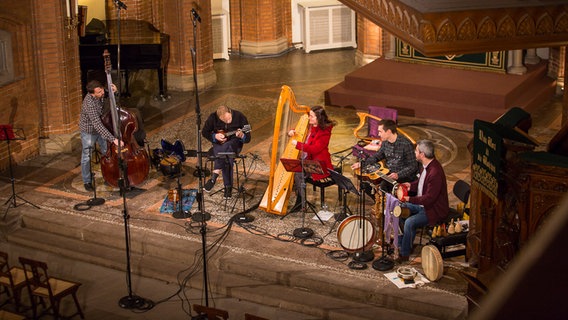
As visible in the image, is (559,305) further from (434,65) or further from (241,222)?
(434,65)

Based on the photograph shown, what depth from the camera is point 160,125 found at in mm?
13805

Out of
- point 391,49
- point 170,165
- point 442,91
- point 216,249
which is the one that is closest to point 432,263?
point 216,249

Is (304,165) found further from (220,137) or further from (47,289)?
(47,289)

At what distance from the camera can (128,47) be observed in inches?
562

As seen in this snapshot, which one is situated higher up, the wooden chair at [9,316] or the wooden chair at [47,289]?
the wooden chair at [9,316]

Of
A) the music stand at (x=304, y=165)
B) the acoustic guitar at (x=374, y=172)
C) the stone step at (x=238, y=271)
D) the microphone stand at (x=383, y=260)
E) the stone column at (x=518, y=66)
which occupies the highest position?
the stone column at (x=518, y=66)

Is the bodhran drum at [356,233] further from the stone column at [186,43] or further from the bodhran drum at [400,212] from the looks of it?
the stone column at [186,43]

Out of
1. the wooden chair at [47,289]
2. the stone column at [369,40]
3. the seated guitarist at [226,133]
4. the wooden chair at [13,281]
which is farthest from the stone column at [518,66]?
the wooden chair at [13,281]

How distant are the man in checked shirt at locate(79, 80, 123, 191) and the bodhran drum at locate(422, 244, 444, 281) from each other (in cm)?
413

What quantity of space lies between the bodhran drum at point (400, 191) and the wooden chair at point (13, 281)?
389cm

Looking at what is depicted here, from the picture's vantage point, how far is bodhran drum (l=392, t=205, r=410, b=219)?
26.6ft

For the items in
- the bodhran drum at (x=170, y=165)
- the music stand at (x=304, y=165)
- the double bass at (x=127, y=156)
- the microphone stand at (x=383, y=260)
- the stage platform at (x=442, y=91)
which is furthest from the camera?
the stage platform at (x=442, y=91)

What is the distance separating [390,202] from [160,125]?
6.48 m

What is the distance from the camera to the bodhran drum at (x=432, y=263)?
7914 millimetres
